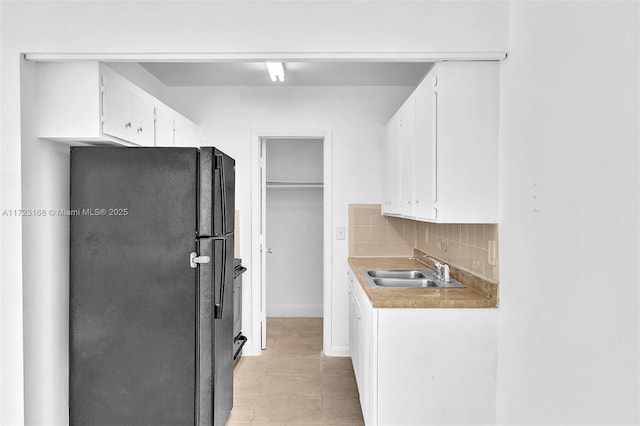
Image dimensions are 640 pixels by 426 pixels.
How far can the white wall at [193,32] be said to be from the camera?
7.28ft

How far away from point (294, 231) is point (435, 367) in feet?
11.9

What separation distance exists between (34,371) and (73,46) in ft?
5.41

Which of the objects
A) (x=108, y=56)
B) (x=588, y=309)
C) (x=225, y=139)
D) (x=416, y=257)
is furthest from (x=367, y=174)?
(x=588, y=309)

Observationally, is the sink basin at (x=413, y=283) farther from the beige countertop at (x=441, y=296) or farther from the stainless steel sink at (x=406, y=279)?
the beige countertop at (x=441, y=296)

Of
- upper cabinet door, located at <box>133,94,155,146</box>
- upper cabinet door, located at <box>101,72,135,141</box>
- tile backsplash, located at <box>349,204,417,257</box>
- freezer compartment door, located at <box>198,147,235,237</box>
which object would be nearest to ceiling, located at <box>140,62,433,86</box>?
upper cabinet door, located at <box>133,94,155,146</box>

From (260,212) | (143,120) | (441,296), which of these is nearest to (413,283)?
(441,296)

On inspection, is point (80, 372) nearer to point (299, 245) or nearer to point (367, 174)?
point (367, 174)

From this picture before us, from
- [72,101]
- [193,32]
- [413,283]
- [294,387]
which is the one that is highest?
Result: [193,32]

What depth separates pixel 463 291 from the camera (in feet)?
8.78

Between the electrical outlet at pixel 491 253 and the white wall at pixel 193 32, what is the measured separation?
1.01 m

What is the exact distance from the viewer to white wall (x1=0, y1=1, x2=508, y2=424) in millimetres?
2219

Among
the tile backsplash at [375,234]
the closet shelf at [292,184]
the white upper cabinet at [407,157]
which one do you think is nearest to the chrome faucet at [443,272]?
the white upper cabinet at [407,157]

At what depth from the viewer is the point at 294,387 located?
11.9 feet

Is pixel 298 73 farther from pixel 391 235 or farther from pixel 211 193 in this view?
pixel 211 193
